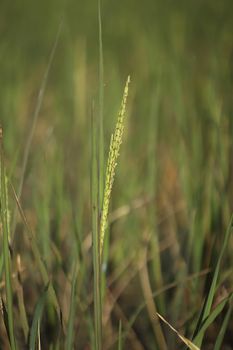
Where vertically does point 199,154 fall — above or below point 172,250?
above

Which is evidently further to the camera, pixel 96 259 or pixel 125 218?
pixel 125 218

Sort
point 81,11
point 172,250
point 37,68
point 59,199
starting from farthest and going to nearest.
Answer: point 81,11 → point 37,68 → point 172,250 → point 59,199

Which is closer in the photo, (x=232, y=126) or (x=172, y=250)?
(x=232, y=126)

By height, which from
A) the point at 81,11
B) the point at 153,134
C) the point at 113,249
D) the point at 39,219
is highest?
the point at 81,11

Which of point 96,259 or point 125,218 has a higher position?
point 96,259

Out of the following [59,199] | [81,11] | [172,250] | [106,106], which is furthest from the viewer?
[81,11]

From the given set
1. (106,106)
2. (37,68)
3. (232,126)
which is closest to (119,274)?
(232,126)

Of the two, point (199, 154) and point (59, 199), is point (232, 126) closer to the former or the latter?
point (199, 154)
